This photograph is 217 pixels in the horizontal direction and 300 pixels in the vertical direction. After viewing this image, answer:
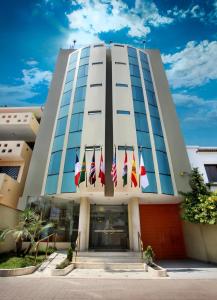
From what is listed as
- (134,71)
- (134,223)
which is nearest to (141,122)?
(134,71)

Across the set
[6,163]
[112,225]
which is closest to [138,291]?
[112,225]

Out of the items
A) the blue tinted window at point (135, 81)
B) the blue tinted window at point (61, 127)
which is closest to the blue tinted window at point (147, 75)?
the blue tinted window at point (135, 81)

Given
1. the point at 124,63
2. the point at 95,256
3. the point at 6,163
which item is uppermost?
the point at 124,63

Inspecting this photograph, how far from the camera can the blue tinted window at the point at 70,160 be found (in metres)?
17.2

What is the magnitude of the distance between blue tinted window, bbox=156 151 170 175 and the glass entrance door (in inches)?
198

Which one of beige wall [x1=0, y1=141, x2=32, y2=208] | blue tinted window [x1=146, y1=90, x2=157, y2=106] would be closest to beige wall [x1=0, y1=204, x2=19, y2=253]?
beige wall [x1=0, y1=141, x2=32, y2=208]

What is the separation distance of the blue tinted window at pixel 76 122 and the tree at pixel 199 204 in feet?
36.2

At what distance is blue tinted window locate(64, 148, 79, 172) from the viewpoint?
17188mm

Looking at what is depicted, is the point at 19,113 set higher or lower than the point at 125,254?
higher

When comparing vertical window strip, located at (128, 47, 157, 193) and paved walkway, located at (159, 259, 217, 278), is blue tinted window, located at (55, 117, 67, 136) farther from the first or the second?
paved walkway, located at (159, 259, 217, 278)

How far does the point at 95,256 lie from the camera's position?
14.2 metres

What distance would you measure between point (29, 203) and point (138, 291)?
13136 mm

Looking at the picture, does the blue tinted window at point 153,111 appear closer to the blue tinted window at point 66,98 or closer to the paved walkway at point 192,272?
the blue tinted window at point 66,98

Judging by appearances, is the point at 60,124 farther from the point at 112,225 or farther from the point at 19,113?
the point at 112,225
